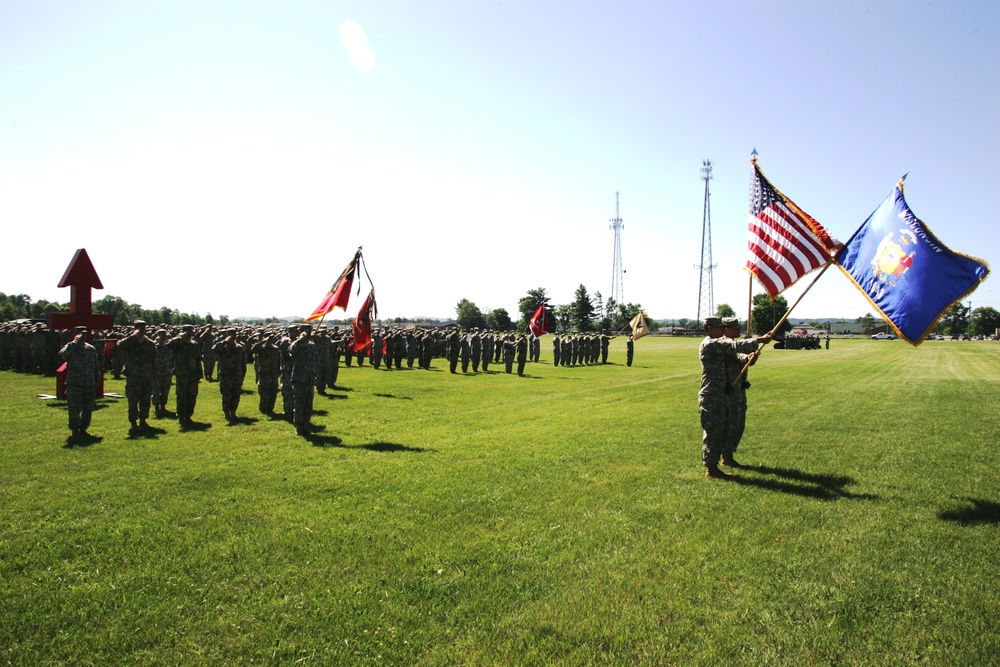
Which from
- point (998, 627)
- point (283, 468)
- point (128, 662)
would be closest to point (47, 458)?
point (283, 468)

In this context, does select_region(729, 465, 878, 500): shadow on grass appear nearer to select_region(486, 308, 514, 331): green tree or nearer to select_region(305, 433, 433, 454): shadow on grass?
select_region(305, 433, 433, 454): shadow on grass

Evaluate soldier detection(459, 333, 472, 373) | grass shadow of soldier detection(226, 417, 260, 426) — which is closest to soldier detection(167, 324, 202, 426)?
grass shadow of soldier detection(226, 417, 260, 426)

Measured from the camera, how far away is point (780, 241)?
8.98m

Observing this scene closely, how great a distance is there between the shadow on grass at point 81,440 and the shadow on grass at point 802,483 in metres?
10.6

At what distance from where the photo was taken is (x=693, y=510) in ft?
21.7

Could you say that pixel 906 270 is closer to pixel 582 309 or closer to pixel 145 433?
pixel 145 433

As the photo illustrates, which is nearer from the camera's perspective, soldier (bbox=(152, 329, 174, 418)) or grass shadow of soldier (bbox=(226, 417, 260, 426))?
grass shadow of soldier (bbox=(226, 417, 260, 426))

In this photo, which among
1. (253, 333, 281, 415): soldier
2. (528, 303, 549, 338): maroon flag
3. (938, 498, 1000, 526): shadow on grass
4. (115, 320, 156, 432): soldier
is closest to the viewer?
(938, 498, 1000, 526): shadow on grass

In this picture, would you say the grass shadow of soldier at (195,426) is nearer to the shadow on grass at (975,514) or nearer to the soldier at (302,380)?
the soldier at (302,380)

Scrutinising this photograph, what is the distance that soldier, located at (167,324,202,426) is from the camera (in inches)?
489

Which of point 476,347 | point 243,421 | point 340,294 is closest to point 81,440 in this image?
point 243,421

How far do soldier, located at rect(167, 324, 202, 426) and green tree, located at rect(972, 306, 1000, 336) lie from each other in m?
166

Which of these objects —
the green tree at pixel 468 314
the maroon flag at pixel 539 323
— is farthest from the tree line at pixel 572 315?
the maroon flag at pixel 539 323

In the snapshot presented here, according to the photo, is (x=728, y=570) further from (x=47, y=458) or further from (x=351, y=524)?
(x=47, y=458)
